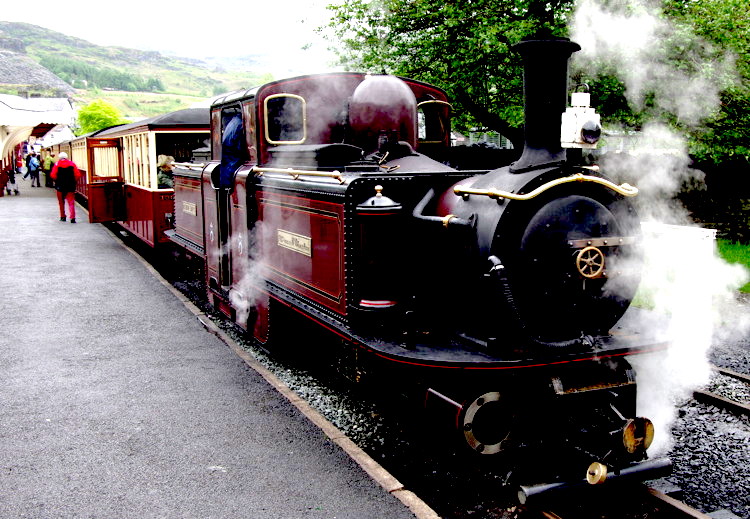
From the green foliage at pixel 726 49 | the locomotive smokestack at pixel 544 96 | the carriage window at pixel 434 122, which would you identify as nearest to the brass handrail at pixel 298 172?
the locomotive smokestack at pixel 544 96

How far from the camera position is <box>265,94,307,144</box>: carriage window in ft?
19.2

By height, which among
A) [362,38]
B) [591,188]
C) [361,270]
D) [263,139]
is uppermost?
[362,38]

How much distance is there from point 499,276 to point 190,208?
6128 millimetres

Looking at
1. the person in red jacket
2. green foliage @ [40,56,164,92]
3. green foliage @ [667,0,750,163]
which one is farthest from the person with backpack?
green foliage @ [40,56,164,92]

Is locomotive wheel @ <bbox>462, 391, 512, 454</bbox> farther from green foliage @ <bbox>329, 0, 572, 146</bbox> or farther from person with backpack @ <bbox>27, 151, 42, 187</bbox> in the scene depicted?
person with backpack @ <bbox>27, 151, 42, 187</bbox>

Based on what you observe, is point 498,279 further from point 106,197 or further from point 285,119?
point 106,197

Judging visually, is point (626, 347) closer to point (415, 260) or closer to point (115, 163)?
point (415, 260)

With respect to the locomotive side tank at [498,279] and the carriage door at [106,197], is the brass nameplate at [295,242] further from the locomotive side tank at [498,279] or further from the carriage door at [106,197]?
the carriage door at [106,197]

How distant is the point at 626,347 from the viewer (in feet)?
12.7

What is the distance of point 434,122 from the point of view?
623 centimetres

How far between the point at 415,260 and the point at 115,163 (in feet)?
46.6

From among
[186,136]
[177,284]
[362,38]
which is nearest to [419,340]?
[177,284]

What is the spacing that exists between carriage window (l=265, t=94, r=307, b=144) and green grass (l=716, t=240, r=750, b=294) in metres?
7.53

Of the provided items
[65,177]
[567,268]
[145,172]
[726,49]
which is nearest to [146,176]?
[145,172]
